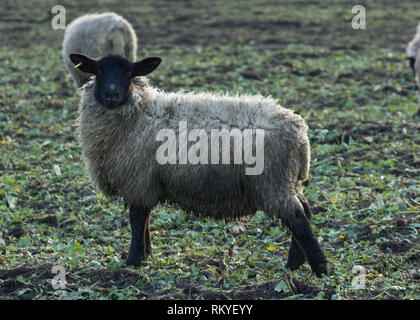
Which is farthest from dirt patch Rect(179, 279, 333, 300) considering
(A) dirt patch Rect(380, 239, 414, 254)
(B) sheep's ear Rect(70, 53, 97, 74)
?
(B) sheep's ear Rect(70, 53, 97, 74)

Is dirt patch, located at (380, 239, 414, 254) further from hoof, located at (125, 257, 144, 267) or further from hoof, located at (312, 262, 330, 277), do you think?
hoof, located at (125, 257, 144, 267)

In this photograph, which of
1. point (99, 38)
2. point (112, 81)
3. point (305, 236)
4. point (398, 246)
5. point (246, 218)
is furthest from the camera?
point (99, 38)

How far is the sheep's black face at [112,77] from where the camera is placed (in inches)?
246

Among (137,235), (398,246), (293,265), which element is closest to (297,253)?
(293,265)

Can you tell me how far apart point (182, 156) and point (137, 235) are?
33.4 inches

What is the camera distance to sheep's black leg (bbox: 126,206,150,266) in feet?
20.4

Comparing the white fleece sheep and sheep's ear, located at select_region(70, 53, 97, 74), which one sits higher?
sheep's ear, located at select_region(70, 53, 97, 74)

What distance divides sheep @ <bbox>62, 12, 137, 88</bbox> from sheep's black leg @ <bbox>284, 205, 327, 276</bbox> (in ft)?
22.6

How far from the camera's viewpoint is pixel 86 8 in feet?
69.1

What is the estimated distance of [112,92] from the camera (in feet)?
20.4

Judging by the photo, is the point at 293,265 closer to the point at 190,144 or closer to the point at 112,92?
the point at 190,144

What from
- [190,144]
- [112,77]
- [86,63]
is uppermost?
[86,63]

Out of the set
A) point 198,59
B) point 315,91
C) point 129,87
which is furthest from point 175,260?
point 198,59

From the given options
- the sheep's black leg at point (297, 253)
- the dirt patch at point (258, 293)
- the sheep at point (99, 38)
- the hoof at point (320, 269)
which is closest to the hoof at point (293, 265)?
the sheep's black leg at point (297, 253)
